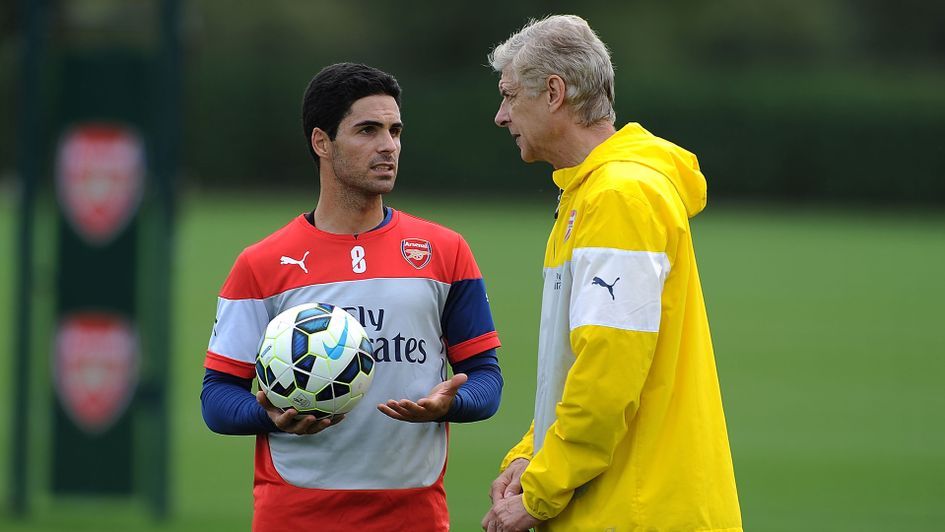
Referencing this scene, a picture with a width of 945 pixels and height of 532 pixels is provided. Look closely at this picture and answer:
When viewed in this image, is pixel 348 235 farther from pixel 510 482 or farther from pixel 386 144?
pixel 510 482

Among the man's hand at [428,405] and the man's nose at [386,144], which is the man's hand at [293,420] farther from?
the man's nose at [386,144]

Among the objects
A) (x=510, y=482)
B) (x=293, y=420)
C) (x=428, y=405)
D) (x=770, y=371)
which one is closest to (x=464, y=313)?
(x=428, y=405)

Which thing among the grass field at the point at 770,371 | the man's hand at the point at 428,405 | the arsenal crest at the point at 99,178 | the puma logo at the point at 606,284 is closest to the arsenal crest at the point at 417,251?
the man's hand at the point at 428,405

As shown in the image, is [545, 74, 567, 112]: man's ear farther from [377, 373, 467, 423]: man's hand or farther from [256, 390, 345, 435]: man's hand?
[256, 390, 345, 435]: man's hand

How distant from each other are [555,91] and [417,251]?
68 cm

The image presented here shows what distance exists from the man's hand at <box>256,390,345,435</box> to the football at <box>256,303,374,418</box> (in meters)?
0.02

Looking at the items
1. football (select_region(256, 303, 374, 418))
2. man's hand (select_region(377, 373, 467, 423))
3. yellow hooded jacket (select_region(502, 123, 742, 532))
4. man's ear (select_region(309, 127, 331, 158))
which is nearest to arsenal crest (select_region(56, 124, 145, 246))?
man's ear (select_region(309, 127, 331, 158))

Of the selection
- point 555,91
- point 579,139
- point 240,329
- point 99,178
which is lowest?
point 240,329

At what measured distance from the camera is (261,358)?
13.4 feet

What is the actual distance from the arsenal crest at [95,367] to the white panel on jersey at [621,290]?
19.0 feet

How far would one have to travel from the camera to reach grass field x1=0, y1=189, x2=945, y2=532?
10.3 metres

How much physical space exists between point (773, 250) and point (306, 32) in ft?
87.8

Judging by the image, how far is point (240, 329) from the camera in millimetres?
4250

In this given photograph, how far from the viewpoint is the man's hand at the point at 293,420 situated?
13.2ft
